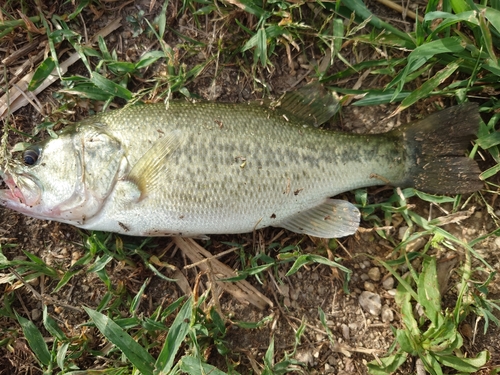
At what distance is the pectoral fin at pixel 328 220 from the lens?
2918 mm

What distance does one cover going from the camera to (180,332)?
8.49ft

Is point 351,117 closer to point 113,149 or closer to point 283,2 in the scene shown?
point 283,2

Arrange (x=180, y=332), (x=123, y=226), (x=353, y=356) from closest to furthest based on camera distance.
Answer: (x=180, y=332) → (x=123, y=226) → (x=353, y=356)

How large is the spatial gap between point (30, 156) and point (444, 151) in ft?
9.44

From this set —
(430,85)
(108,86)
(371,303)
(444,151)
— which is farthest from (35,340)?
(430,85)

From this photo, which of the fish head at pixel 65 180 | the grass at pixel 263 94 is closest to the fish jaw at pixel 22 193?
the fish head at pixel 65 180

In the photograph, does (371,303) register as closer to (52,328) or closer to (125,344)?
(125,344)

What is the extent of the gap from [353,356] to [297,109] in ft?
6.09

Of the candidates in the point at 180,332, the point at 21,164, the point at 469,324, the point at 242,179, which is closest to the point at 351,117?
the point at 242,179

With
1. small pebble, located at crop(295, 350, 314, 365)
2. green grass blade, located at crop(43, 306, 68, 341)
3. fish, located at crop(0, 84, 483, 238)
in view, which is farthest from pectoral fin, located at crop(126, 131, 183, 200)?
small pebble, located at crop(295, 350, 314, 365)

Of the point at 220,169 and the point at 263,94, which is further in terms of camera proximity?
the point at 263,94

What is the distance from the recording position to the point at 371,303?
9.85ft

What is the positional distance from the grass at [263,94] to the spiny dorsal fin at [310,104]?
0.46ft

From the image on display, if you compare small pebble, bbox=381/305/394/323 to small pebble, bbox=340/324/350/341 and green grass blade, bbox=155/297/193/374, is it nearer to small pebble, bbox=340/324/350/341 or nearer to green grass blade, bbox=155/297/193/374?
small pebble, bbox=340/324/350/341
